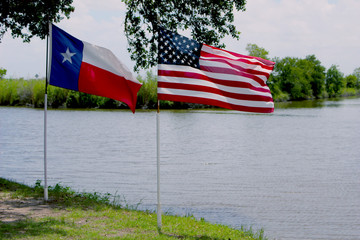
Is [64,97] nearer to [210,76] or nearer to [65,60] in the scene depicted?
[65,60]

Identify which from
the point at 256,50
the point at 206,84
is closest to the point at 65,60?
the point at 206,84

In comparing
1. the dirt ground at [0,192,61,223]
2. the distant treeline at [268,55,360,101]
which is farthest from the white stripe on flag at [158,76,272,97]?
the distant treeline at [268,55,360,101]

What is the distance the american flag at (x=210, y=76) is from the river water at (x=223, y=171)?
3.35 meters

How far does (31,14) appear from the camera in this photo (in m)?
13.8

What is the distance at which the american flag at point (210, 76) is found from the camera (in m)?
7.86

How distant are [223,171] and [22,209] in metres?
9.99

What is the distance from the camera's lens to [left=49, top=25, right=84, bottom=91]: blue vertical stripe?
8711mm

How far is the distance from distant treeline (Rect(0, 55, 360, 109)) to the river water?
859 inches

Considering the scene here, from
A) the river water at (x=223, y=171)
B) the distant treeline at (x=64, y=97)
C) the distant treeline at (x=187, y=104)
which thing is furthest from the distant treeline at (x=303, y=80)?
the river water at (x=223, y=171)

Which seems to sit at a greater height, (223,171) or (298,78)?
(298,78)

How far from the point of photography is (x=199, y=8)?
41.1ft

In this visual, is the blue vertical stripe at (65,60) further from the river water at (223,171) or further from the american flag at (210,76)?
the river water at (223,171)

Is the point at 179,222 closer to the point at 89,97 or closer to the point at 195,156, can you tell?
the point at 195,156

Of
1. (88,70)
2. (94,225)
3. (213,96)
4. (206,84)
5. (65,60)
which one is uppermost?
(65,60)
